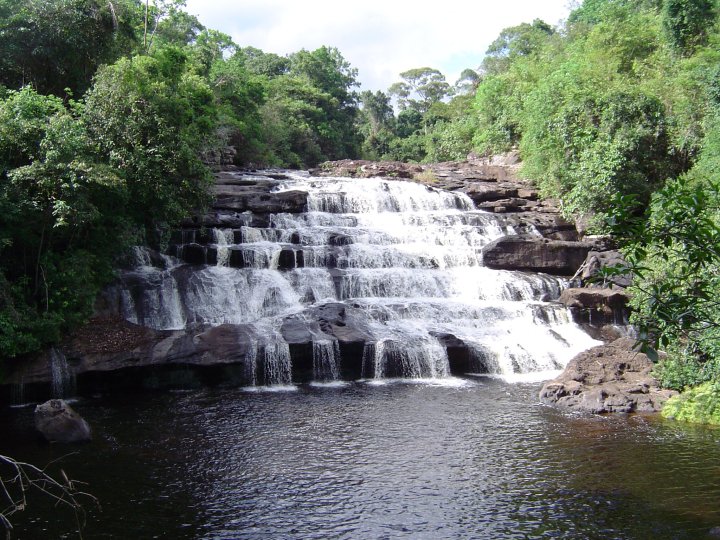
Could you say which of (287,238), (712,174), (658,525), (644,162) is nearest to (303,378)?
(287,238)

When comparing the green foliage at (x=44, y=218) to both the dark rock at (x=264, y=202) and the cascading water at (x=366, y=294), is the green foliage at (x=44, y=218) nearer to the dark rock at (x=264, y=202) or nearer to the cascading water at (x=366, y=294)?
the cascading water at (x=366, y=294)

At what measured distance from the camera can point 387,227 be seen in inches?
993

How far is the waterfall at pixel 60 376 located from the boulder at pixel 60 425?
3586 mm

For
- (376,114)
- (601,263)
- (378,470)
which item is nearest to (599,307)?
(601,263)

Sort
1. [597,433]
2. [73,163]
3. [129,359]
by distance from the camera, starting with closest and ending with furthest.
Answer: [597,433] < [73,163] < [129,359]

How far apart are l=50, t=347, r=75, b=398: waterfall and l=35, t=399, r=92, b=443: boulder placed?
11.8ft

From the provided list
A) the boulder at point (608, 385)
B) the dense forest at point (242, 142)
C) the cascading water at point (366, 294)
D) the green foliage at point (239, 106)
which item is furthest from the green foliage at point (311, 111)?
the boulder at point (608, 385)

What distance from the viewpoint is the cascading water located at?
17.2 m

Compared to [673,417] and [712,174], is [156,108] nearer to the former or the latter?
[673,417]

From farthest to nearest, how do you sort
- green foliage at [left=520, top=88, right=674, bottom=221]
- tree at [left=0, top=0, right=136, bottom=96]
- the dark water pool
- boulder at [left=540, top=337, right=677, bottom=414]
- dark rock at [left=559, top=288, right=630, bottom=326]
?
green foliage at [left=520, top=88, right=674, bottom=221] → tree at [left=0, top=0, right=136, bottom=96] → dark rock at [left=559, top=288, right=630, bottom=326] → boulder at [left=540, top=337, right=677, bottom=414] → the dark water pool

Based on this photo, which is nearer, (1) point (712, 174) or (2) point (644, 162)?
(1) point (712, 174)

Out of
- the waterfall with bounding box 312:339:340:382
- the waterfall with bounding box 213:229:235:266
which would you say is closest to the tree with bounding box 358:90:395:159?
the waterfall with bounding box 213:229:235:266

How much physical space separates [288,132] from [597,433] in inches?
1490

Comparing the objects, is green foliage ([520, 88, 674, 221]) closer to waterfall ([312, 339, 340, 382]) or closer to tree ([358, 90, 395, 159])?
waterfall ([312, 339, 340, 382])
